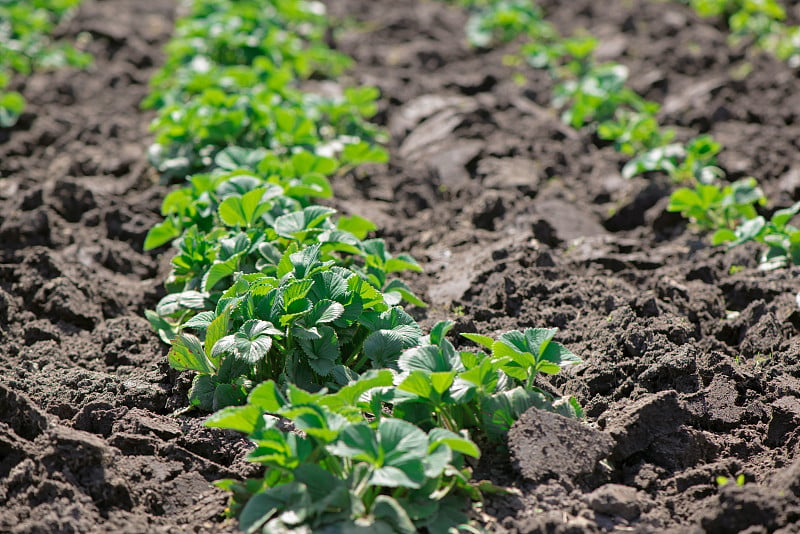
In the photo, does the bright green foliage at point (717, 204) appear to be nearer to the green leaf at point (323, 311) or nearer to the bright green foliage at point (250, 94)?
the bright green foliage at point (250, 94)

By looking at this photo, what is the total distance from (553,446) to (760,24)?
5.26 m

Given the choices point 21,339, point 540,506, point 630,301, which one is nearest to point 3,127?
point 21,339

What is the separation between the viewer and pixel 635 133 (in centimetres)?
491

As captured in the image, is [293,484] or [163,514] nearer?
[293,484]

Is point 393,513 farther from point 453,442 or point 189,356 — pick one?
point 189,356

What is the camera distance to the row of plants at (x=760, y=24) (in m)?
6.18

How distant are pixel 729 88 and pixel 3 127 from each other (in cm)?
477

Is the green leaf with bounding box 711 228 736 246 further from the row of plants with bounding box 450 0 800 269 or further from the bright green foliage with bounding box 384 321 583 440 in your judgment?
the bright green foliage with bounding box 384 321 583 440

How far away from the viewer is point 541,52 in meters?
6.61

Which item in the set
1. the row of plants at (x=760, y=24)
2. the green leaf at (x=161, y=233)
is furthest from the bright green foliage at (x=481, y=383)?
the row of plants at (x=760, y=24)

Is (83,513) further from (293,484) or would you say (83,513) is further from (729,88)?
(729,88)

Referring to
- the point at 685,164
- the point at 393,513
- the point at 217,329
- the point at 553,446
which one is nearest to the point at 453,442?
the point at 393,513

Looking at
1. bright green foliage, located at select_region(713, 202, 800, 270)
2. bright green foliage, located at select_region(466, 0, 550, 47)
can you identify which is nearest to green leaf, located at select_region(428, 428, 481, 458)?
bright green foliage, located at select_region(713, 202, 800, 270)

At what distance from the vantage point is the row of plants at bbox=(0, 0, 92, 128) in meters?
6.32
